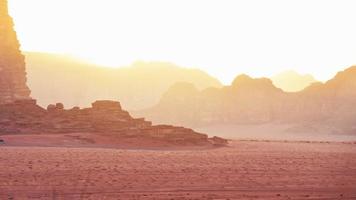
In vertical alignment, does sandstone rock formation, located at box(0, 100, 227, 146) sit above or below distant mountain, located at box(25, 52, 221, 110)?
below

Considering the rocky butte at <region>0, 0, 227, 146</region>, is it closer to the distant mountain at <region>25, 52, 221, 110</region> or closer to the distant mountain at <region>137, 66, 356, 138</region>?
the distant mountain at <region>137, 66, 356, 138</region>

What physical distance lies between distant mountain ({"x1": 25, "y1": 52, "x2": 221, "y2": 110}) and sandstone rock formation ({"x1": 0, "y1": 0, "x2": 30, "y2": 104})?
95.8 m

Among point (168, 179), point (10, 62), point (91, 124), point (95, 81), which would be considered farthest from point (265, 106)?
point (168, 179)

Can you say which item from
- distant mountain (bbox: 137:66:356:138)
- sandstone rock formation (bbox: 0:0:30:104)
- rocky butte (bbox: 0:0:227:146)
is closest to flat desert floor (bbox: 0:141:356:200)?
rocky butte (bbox: 0:0:227:146)

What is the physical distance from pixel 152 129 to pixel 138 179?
2748 centimetres

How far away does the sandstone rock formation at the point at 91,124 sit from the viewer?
47.0 meters

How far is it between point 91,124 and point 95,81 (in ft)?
421

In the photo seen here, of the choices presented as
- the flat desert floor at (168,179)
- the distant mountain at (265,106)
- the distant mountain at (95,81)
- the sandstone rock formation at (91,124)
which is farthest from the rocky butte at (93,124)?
the distant mountain at (95,81)

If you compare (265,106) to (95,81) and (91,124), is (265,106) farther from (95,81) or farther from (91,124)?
(95,81)

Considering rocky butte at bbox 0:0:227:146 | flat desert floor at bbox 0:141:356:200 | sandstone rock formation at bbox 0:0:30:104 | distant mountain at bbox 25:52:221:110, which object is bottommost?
flat desert floor at bbox 0:141:356:200

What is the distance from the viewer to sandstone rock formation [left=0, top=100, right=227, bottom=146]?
47.0 metres

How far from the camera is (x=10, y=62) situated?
64.4m

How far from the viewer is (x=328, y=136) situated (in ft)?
300

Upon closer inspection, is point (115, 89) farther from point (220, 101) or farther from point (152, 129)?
point (152, 129)
